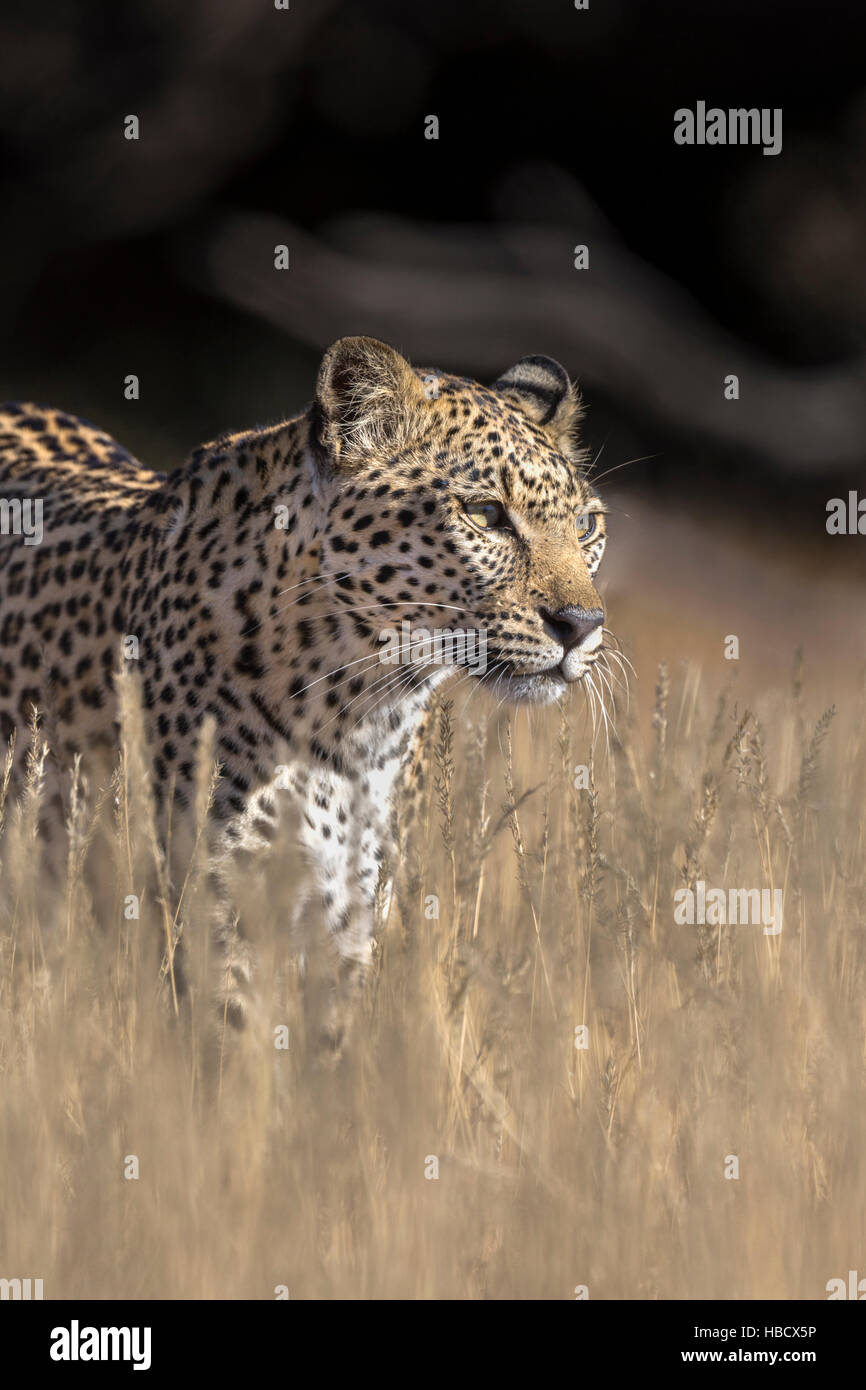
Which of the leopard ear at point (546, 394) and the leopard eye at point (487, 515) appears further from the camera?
the leopard ear at point (546, 394)

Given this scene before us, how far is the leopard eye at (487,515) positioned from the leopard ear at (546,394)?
783 millimetres

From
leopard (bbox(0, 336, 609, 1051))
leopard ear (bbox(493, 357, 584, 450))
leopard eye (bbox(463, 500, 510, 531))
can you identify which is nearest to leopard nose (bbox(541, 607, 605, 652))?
leopard (bbox(0, 336, 609, 1051))

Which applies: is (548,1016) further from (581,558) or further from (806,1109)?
(581,558)

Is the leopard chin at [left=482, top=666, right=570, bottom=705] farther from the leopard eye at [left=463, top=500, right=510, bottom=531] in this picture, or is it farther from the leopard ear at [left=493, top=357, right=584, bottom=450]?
the leopard ear at [left=493, top=357, right=584, bottom=450]

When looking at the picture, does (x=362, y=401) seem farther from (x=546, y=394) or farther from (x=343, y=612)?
(x=546, y=394)

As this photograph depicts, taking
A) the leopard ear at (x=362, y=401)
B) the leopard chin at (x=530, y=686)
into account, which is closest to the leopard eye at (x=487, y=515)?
the leopard ear at (x=362, y=401)

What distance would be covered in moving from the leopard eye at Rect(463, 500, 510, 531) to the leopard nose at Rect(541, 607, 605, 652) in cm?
28

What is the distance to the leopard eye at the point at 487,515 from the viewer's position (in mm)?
3990

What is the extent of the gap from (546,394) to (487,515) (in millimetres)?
1032

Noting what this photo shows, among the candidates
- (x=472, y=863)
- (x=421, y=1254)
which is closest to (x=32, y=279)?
(x=472, y=863)

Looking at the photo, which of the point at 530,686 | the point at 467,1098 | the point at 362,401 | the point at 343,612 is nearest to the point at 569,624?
the point at 530,686

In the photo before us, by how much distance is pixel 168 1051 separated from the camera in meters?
3.26

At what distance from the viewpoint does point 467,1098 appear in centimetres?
324

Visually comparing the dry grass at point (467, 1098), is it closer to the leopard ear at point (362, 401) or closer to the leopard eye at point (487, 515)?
the leopard eye at point (487, 515)
